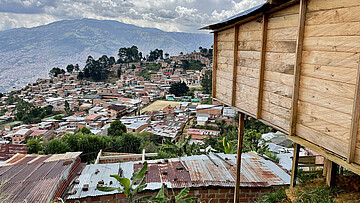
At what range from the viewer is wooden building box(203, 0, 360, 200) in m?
1.61

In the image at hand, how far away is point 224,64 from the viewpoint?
380 cm

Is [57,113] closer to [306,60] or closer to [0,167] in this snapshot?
[0,167]

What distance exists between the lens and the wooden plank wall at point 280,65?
2.21 meters

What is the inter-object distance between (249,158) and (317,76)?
163 inches

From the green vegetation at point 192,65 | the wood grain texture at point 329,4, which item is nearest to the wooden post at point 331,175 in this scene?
the wood grain texture at point 329,4

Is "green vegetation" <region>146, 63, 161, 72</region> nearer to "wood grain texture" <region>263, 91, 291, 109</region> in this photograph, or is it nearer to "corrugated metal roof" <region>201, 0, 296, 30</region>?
"corrugated metal roof" <region>201, 0, 296, 30</region>

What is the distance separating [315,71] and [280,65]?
1.65 ft

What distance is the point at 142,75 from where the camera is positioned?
6219cm

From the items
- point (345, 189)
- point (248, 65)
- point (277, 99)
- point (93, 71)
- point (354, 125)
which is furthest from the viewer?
point (93, 71)

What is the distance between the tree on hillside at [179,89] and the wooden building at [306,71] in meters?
42.4

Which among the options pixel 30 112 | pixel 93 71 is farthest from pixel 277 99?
pixel 93 71

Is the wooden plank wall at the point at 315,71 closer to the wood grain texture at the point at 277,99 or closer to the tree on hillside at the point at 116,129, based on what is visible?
the wood grain texture at the point at 277,99

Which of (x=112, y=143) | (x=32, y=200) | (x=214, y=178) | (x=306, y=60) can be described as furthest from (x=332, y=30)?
(x=112, y=143)

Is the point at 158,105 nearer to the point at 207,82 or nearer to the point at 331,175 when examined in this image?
→ the point at 207,82
